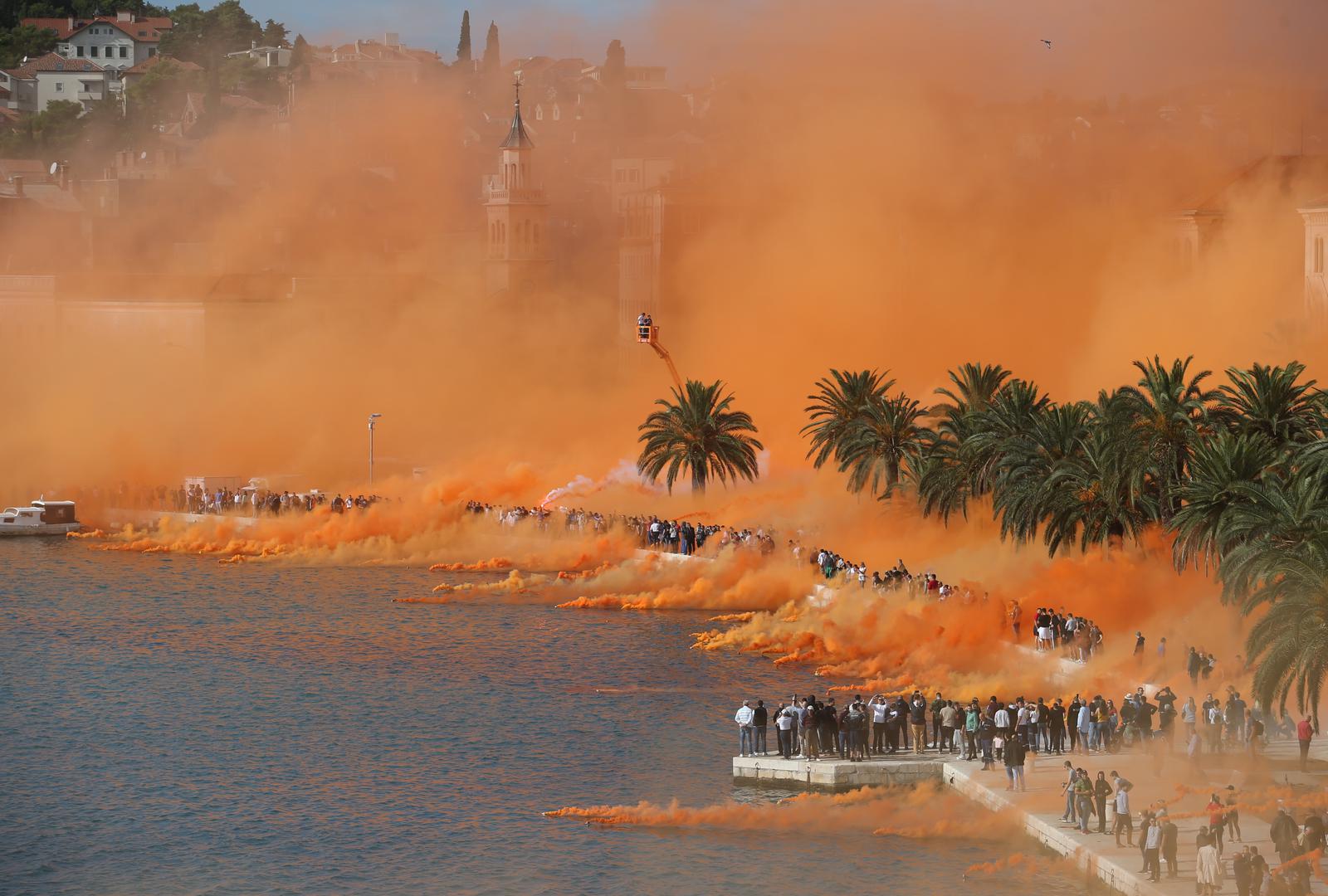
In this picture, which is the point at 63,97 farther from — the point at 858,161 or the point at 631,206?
the point at 858,161

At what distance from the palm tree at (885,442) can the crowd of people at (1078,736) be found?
19.8 metres

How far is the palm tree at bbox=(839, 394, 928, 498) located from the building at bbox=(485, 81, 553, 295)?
208ft

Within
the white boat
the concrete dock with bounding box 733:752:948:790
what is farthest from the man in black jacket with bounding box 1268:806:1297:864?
the white boat

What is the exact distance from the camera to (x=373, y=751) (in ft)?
151

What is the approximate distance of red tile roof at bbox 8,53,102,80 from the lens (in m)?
196

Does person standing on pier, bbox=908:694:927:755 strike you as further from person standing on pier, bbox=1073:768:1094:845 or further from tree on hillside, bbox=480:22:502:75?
tree on hillside, bbox=480:22:502:75

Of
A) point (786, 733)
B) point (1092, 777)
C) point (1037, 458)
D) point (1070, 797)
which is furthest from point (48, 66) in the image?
point (1070, 797)

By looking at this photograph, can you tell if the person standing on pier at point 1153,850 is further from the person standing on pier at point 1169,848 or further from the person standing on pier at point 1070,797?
the person standing on pier at point 1070,797

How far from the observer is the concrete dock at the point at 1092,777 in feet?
104

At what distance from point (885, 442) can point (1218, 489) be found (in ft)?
71.2

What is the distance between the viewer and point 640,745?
4531cm

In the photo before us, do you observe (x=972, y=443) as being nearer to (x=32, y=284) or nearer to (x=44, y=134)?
(x=32, y=284)

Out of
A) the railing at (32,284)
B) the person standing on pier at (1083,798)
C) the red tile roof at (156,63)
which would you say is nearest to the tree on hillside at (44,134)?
the red tile roof at (156,63)

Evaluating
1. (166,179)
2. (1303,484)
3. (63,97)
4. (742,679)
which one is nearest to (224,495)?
(742,679)
